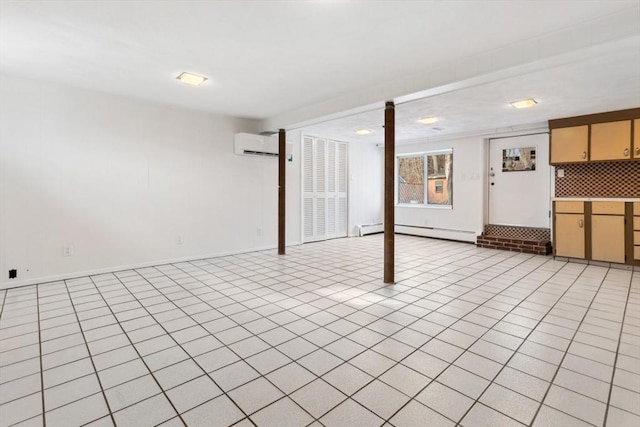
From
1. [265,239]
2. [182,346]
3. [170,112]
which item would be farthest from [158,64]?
[265,239]

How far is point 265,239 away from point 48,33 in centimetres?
441

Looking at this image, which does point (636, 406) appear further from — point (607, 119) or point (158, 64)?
point (607, 119)

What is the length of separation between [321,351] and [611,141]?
565 cm

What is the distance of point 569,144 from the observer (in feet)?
17.9

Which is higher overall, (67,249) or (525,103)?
(525,103)

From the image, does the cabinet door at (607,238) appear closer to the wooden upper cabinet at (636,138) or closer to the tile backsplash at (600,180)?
the tile backsplash at (600,180)

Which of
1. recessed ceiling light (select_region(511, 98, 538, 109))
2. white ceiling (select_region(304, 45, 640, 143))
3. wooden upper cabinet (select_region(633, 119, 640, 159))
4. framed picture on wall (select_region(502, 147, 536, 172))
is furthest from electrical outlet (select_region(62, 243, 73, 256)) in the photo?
wooden upper cabinet (select_region(633, 119, 640, 159))

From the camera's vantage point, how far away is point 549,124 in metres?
5.70

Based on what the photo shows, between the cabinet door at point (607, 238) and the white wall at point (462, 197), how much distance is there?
2.13m

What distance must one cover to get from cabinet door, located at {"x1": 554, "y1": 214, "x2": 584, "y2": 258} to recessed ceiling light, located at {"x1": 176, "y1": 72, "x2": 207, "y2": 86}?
597 centimetres

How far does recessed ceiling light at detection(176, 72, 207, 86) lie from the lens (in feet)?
12.4

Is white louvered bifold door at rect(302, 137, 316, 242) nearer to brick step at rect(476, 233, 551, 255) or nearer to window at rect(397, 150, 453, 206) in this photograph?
window at rect(397, 150, 453, 206)

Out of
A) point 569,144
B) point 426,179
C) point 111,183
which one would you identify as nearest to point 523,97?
point 569,144

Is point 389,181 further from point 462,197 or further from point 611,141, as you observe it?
point 462,197
